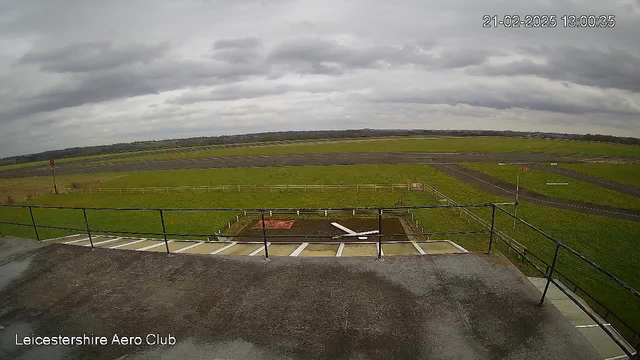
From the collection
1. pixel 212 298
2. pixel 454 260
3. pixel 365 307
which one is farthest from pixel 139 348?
pixel 454 260

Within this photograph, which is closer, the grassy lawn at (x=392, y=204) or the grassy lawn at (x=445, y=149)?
the grassy lawn at (x=392, y=204)

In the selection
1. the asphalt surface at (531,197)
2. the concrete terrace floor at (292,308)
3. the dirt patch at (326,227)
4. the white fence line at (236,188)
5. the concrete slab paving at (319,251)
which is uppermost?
the concrete terrace floor at (292,308)

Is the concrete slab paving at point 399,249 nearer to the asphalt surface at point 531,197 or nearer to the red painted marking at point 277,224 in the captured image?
the red painted marking at point 277,224

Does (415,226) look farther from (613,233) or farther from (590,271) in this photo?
(613,233)

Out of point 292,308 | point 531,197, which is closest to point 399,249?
point 292,308

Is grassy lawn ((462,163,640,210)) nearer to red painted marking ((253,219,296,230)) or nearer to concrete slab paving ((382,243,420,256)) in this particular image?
concrete slab paving ((382,243,420,256))

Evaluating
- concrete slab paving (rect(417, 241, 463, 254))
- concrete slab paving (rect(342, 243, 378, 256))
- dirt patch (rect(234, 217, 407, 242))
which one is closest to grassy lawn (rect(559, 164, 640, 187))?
dirt patch (rect(234, 217, 407, 242))

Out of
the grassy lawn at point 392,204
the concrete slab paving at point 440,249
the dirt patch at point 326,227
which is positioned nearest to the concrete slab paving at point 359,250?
the concrete slab paving at point 440,249
